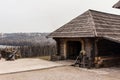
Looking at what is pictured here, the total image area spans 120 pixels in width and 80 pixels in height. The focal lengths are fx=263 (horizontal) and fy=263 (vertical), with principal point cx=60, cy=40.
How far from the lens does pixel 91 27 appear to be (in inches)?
789

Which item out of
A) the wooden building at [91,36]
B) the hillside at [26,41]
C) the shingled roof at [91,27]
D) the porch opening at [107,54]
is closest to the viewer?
the wooden building at [91,36]

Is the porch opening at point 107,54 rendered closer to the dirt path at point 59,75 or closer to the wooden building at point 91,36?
the wooden building at point 91,36

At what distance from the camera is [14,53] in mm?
23500

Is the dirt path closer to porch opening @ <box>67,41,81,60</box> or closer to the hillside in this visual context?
porch opening @ <box>67,41,81,60</box>

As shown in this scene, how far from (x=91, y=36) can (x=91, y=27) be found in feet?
4.78

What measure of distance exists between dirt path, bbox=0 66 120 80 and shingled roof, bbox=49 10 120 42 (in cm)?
345

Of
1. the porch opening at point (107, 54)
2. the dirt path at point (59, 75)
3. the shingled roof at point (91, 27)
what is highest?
the shingled roof at point (91, 27)

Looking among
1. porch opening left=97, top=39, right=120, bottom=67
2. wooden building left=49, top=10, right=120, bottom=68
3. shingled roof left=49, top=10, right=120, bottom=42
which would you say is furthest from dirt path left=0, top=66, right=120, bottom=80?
shingled roof left=49, top=10, right=120, bottom=42

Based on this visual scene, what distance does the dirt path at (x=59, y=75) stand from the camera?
49.0 ft

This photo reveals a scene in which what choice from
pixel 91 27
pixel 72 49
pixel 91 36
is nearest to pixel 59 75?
pixel 91 36

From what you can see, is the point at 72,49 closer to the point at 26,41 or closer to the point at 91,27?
the point at 91,27

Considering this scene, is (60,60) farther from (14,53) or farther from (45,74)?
(45,74)

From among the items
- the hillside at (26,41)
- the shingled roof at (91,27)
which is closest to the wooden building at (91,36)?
the shingled roof at (91,27)

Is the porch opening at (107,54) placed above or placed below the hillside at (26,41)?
below
